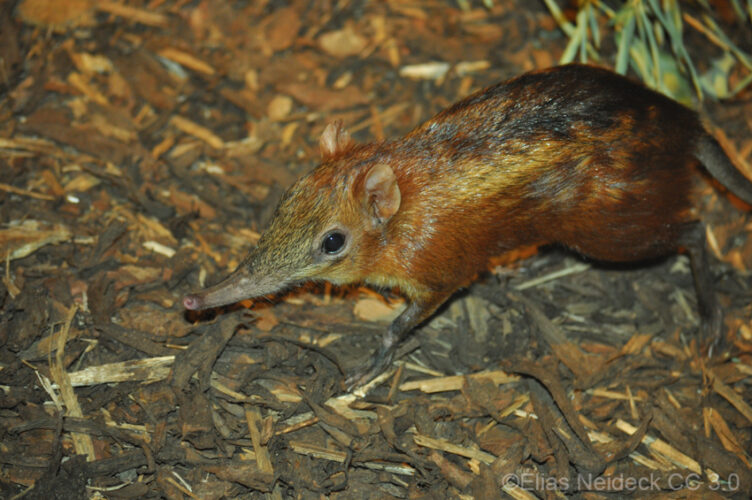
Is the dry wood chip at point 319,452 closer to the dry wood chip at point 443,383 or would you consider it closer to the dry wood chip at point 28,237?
the dry wood chip at point 443,383

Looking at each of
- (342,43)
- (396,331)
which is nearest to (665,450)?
(396,331)

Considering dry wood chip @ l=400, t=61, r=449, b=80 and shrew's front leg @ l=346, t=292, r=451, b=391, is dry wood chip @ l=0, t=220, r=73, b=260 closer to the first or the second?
shrew's front leg @ l=346, t=292, r=451, b=391

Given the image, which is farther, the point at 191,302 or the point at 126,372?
the point at 126,372

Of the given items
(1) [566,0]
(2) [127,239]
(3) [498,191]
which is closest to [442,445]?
(3) [498,191]

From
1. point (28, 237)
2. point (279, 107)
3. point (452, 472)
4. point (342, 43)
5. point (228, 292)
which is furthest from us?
point (342, 43)

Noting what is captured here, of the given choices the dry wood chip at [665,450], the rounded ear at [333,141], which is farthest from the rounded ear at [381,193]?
the dry wood chip at [665,450]

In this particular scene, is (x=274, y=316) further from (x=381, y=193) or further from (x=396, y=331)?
(x=381, y=193)

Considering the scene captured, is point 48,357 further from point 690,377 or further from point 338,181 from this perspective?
point 690,377

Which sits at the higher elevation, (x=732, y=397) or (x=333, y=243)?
(x=333, y=243)
